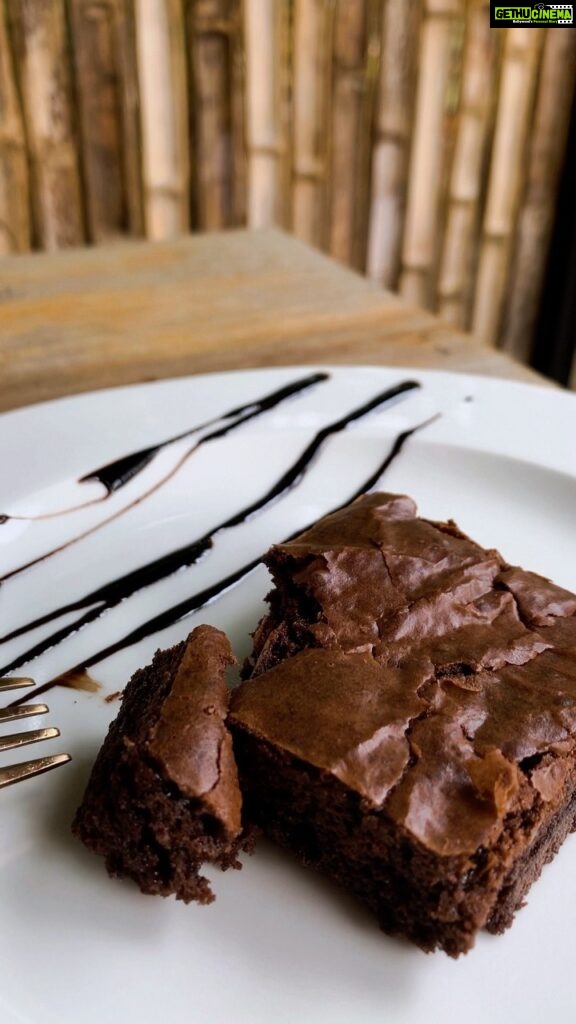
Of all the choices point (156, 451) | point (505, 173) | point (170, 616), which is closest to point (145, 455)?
point (156, 451)

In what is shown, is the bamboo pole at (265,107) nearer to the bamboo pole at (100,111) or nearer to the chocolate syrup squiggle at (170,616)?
the bamboo pole at (100,111)

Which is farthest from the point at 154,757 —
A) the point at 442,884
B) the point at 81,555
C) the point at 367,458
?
the point at 367,458

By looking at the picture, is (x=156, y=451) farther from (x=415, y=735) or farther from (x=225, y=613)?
(x=415, y=735)

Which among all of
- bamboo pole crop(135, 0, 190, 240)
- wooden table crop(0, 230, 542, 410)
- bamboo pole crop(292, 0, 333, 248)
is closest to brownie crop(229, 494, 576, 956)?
wooden table crop(0, 230, 542, 410)

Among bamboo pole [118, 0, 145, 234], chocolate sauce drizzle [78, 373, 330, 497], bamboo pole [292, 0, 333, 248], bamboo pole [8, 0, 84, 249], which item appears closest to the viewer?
chocolate sauce drizzle [78, 373, 330, 497]

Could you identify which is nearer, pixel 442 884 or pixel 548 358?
pixel 442 884

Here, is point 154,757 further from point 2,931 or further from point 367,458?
point 367,458

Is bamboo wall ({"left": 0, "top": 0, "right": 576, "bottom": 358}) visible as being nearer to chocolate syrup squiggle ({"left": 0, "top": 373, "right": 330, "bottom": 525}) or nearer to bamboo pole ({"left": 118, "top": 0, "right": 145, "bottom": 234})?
bamboo pole ({"left": 118, "top": 0, "right": 145, "bottom": 234})
